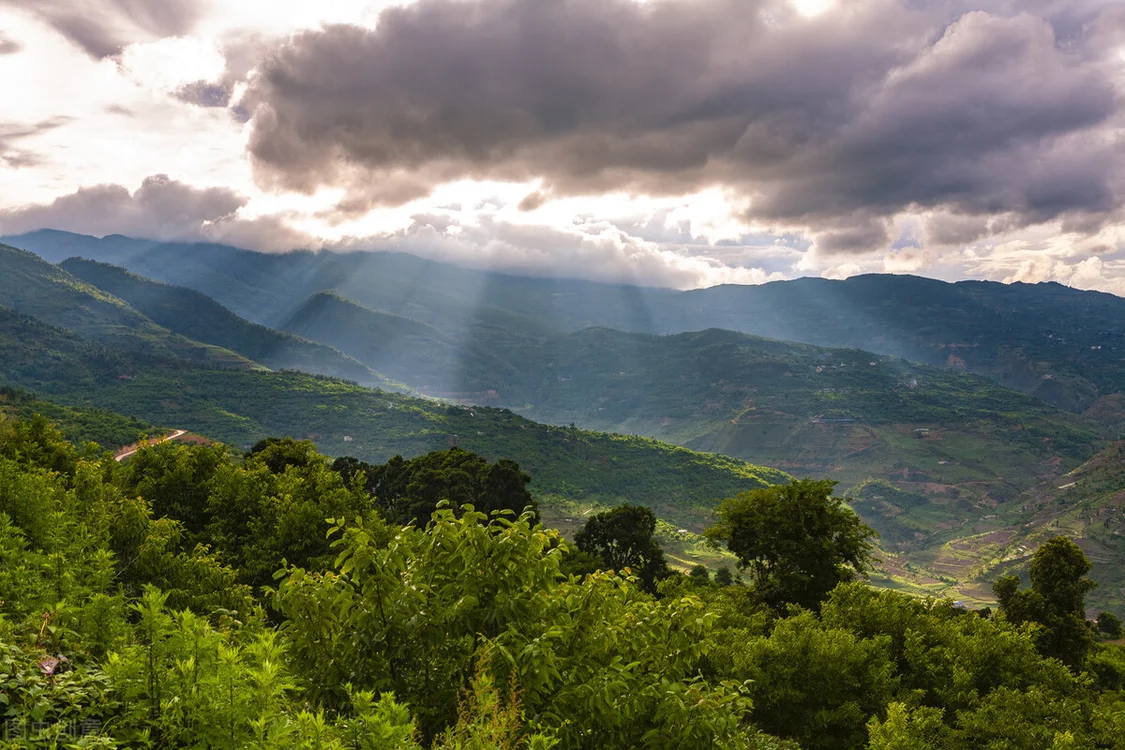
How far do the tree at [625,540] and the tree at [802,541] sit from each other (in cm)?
1466

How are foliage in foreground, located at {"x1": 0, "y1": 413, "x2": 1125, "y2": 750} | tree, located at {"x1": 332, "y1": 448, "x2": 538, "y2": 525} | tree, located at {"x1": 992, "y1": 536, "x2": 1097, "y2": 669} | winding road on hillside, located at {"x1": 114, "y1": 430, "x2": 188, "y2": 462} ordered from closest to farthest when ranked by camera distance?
foliage in foreground, located at {"x1": 0, "y1": 413, "x2": 1125, "y2": 750}
winding road on hillside, located at {"x1": 114, "y1": 430, "x2": 188, "y2": 462}
tree, located at {"x1": 992, "y1": 536, "x2": 1097, "y2": 669}
tree, located at {"x1": 332, "y1": 448, "x2": 538, "y2": 525}

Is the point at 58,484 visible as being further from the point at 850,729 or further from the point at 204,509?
the point at 850,729

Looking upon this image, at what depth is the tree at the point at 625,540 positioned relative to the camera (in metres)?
48.0

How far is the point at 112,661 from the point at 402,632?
9.77 ft

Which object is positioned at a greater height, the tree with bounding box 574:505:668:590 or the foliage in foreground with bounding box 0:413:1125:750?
the foliage in foreground with bounding box 0:413:1125:750

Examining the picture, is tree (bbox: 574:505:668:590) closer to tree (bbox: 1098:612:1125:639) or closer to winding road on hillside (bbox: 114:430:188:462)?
winding road on hillside (bbox: 114:430:188:462)

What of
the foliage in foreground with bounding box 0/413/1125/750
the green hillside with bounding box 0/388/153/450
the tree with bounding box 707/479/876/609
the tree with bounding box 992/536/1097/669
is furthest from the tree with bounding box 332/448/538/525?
the green hillside with bounding box 0/388/153/450

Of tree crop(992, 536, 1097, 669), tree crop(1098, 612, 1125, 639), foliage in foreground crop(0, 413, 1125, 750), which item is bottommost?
tree crop(1098, 612, 1125, 639)

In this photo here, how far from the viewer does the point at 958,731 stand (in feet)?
53.3

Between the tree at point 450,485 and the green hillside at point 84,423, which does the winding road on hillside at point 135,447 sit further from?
the tree at point 450,485

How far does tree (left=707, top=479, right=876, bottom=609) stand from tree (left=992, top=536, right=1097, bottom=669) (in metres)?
7.52

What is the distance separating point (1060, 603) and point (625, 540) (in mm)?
26489

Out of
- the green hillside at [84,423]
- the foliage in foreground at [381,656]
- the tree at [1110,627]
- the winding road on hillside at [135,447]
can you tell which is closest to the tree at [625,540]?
the winding road on hillside at [135,447]

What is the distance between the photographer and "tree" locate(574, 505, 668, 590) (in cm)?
4797
